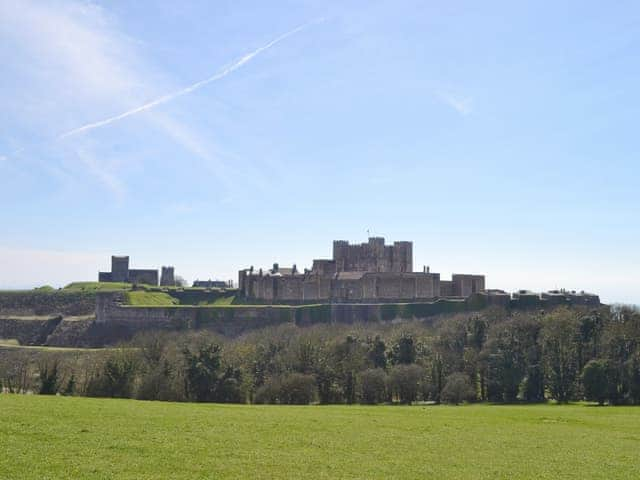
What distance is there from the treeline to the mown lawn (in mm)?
12861

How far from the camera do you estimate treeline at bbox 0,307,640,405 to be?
40500 millimetres

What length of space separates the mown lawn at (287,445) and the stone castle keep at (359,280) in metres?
56.8

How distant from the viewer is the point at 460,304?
7906 cm

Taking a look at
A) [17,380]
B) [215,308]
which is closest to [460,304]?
[215,308]

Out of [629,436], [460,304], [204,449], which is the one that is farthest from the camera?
[460,304]

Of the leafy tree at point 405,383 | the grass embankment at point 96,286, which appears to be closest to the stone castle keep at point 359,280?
the grass embankment at point 96,286

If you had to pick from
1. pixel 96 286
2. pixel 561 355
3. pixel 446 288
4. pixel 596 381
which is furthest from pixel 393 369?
pixel 96 286

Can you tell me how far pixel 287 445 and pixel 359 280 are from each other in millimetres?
65570

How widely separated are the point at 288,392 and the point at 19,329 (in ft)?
192

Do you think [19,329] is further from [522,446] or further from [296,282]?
[522,446]

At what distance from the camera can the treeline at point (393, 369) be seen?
40500 millimetres

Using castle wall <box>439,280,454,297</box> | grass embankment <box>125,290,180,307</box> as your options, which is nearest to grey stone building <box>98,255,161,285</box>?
grass embankment <box>125,290,180,307</box>

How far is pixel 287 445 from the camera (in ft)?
64.7

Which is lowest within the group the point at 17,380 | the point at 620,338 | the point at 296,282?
the point at 17,380
